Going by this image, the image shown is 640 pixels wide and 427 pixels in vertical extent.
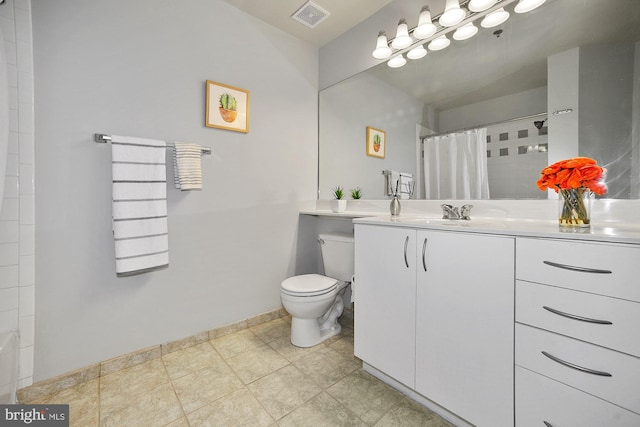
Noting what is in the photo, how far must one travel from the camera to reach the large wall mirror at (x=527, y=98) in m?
1.14

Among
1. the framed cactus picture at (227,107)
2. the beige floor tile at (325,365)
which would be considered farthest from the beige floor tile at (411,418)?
the framed cactus picture at (227,107)

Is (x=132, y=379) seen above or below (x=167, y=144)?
below

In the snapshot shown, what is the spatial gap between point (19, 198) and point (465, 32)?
2.56 meters

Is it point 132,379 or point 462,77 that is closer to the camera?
point 132,379

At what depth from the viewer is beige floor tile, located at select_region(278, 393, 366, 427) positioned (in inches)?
46.6

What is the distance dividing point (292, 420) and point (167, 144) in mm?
1668

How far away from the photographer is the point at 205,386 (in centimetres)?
143

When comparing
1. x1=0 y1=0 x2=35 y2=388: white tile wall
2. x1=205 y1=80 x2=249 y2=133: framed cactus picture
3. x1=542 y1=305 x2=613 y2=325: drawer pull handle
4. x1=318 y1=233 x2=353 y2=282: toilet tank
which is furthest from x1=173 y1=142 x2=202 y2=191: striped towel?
x1=542 y1=305 x2=613 y2=325: drawer pull handle

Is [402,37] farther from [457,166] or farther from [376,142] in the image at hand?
[457,166]

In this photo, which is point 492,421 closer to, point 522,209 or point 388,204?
point 522,209

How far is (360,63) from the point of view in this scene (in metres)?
2.18

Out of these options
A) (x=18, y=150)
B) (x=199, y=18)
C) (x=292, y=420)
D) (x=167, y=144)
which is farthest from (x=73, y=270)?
(x=199, y=18)

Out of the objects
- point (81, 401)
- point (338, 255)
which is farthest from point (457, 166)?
point (81, 401)

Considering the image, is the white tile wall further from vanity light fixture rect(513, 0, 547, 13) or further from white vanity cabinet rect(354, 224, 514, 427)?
vanity light fixture rect(513, 0, 547, 13)
